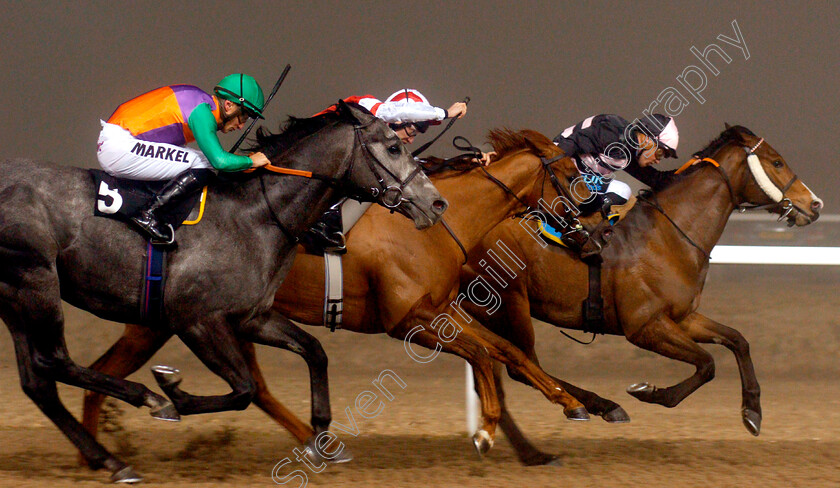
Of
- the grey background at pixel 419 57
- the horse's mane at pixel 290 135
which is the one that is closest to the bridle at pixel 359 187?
the horse's mane at pixel 290 135

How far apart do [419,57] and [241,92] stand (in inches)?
429

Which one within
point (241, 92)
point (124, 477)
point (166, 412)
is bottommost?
point (124, 477)

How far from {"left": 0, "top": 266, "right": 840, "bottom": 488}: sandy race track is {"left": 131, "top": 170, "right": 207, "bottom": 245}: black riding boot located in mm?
1026

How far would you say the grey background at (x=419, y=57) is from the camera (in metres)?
13.8

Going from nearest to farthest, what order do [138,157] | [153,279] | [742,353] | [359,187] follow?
1. [153,279]
2. [138,157]
3. [359,187]
4. [742,353]

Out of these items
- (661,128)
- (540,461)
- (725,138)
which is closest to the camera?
(540,461)

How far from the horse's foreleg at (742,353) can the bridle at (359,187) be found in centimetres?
200

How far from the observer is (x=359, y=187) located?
12.3 feet

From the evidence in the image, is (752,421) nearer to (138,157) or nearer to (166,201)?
(166,201)

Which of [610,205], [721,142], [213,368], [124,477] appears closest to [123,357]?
[124,477]

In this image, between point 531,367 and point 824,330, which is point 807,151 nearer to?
point 824,330

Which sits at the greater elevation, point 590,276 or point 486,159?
point 486,159

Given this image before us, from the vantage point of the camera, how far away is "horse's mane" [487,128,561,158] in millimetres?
4438

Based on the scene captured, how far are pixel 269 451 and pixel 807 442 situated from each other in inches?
112
